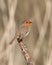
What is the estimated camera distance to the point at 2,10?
2.86m

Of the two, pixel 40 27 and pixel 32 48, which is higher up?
pixel 40 27

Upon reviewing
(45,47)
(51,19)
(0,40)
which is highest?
(51,19)

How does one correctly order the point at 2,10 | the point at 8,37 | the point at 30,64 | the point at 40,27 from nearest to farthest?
the point at 30,64
the point at 8,37
the point at 40,27
the point at 2,10

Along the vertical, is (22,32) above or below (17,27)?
above

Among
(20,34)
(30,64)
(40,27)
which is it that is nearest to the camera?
(30,64)

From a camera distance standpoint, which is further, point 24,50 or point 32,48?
point 32,48

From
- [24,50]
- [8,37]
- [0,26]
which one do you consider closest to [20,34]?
[24,50]

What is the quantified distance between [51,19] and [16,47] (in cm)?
43

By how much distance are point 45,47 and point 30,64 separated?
1815 mm

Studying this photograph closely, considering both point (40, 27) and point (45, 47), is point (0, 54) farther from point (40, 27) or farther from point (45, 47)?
point (45, 47)

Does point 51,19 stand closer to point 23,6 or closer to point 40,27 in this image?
point 40,27

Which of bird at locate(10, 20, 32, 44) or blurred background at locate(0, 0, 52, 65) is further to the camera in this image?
blurred background at locate(0, 0, 52, 65)

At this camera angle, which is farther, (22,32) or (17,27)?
A: (17,27)

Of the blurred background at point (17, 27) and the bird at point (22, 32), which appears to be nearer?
the bird at point (22, 32)
